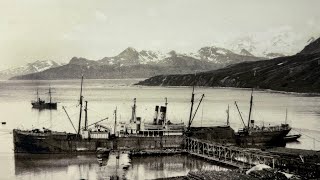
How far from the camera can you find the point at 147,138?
73.6 m

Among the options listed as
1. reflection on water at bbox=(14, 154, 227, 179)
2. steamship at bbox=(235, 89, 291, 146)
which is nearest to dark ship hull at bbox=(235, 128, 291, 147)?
steamship at bbox=(235, 89, 291, 146)

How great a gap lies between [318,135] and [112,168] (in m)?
53.7

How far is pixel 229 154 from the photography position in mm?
68500

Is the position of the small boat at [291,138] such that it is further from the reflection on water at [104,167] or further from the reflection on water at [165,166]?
the reflection on water at [104,167]

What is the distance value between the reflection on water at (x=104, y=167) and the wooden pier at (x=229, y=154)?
5.83 ft

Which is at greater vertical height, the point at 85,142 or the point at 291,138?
the point at 85,142

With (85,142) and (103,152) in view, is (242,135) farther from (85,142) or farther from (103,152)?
(85,142)

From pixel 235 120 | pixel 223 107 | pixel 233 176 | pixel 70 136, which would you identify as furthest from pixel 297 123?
pixel 233 176

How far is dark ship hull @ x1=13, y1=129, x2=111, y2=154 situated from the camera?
239 feet

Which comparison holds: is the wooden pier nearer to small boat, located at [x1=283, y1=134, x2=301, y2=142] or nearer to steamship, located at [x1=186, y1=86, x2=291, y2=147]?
steamship, located at [x1=186, y1=86, x2=291, y2=147]

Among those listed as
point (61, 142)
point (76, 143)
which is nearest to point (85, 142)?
point (76, 143)

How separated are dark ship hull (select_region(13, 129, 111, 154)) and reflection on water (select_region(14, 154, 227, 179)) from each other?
1.81m

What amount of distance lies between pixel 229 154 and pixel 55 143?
2777cm

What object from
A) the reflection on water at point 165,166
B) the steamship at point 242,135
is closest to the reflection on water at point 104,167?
the reflection on water at point 165,166
